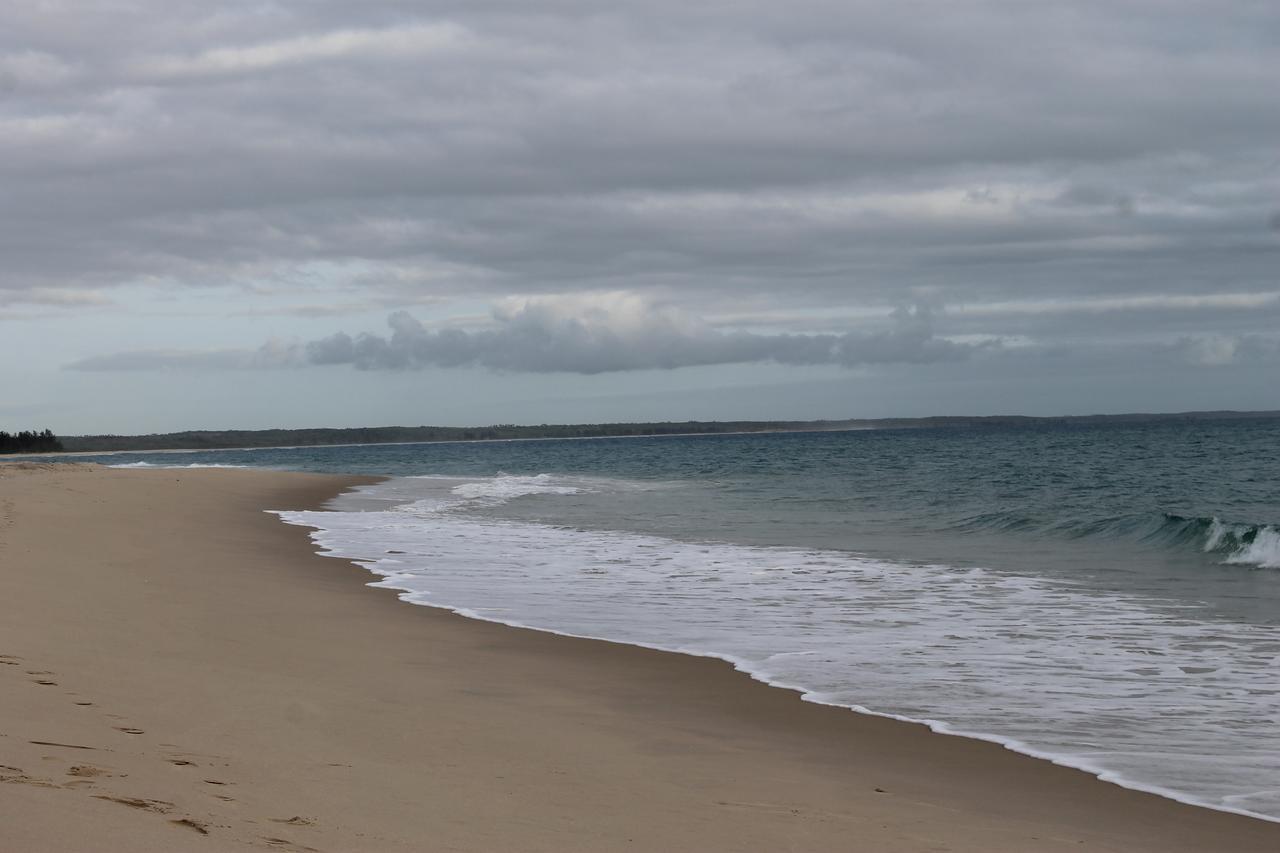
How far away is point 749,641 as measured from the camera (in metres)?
10.5

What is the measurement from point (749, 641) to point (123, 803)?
6.92m

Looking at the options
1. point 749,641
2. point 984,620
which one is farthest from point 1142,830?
point 984,620

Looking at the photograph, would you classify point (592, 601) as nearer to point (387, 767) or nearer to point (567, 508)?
point (387, 767)

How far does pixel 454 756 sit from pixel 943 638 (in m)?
Answer: 5.87

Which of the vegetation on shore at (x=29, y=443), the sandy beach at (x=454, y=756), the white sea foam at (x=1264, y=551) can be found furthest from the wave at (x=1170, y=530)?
the vegetation on shore at (x=29, y=443)

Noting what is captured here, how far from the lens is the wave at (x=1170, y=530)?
17516mm

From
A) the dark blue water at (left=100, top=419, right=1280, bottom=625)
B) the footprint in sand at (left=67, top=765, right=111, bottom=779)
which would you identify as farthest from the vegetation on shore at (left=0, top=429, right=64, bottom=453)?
the footprint in sand at (left=67, top=765, right=111, bottom=779)

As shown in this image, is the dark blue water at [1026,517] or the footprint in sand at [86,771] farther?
the dark blue water at [1026,517]

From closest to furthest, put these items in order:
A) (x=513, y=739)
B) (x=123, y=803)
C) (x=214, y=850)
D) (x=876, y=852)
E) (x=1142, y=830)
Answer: (x=214, y=850) < (x=123, y=803) < (x=876, y=852) < (x=1142, y=830) < (x=513, y=739)

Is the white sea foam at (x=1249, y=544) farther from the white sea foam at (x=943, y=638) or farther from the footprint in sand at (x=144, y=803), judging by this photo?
the footprint in sand at (x=144, y=803)

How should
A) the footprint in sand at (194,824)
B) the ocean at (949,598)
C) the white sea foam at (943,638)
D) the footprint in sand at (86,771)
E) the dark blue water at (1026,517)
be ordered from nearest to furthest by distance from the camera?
the footprint in sand at (194,824) → the footprint in sand at (86,771) → the white sea foam at (943,638) → the ocean at (949,598) → the dark blue water at (1026,517)

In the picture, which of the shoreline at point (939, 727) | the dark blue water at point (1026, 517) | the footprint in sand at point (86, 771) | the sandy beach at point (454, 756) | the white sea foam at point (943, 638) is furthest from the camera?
the dark blue water at point (1026, 517)

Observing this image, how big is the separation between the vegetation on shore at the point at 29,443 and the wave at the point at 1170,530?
386 ft

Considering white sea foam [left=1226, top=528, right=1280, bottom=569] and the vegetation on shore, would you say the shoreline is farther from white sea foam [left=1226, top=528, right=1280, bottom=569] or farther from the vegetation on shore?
the vegetation on shore
